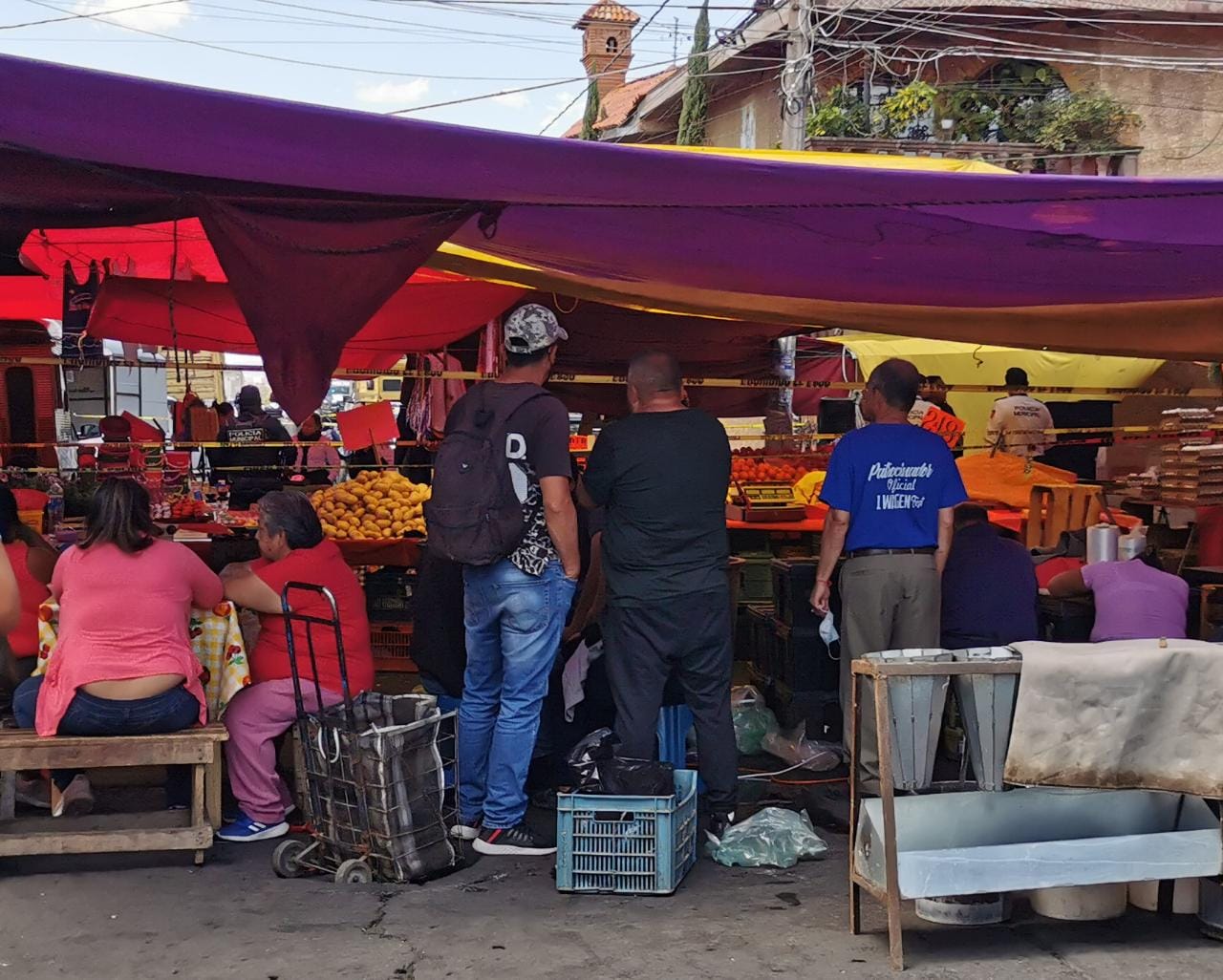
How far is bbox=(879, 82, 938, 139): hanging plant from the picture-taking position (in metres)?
18.4

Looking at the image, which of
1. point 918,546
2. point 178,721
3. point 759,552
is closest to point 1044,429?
point 759,552

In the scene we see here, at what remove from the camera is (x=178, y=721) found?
503 centimetres

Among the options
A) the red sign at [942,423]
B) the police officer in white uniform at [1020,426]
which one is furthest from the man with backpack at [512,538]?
the police officer in white uniform at [1020,426]

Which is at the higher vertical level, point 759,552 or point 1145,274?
point 1145,274

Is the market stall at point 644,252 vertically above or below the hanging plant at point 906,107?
below

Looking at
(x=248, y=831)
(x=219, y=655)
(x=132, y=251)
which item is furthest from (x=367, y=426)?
(x=248, y=831)

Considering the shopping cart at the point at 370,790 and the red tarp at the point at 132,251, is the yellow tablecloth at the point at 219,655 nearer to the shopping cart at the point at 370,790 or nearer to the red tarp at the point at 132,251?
the shopping cart at the point at 370,790

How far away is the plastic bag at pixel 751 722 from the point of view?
6.87m

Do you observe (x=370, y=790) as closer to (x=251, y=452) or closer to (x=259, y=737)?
(x=259, y=737)

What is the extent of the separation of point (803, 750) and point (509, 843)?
1978mm

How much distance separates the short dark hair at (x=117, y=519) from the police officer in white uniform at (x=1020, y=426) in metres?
6.26

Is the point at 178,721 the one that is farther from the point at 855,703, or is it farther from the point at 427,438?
the point at 427,438

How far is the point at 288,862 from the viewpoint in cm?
497

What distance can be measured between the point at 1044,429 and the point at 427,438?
4.93 metres
